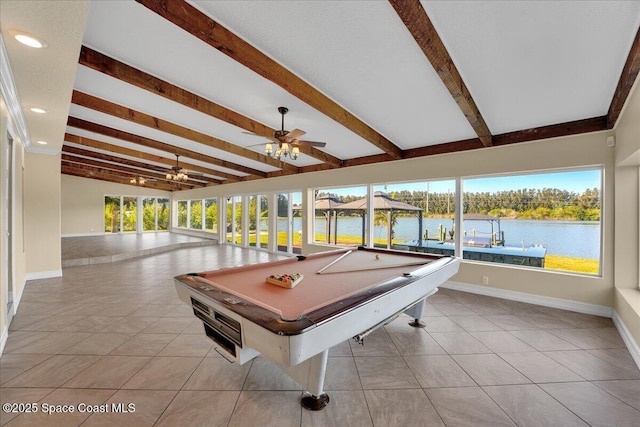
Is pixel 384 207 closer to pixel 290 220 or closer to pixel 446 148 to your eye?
pixel 446 148

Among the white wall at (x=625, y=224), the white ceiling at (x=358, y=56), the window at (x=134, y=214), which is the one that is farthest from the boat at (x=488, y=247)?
the window at (x=134, y=214)

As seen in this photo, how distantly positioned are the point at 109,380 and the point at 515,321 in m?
4.28

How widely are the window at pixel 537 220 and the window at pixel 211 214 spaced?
378 inches

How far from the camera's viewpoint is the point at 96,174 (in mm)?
10742

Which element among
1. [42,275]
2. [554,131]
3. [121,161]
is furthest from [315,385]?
[121,161]

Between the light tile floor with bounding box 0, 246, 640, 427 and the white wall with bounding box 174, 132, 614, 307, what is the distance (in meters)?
0.45

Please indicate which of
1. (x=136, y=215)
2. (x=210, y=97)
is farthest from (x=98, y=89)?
(x=136, y=215)

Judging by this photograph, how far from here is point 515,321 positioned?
3256 millimetres

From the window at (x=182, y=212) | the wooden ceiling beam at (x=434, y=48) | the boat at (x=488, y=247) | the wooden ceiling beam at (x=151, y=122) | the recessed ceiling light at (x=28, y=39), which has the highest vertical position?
the wooden ceiling beam at (x=151, y=122)

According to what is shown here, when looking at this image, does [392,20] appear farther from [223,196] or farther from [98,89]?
[223,196]

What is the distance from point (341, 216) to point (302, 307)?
5.31 meters

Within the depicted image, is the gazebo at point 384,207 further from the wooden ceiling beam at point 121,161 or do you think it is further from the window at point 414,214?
the wooden ceiling beam at point 121,161

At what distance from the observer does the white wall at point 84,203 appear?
10.6 m

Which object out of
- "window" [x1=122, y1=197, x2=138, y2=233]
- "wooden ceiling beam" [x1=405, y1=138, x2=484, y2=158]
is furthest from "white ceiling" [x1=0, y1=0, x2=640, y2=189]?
"window" [x1=122, y1=197, x2=138, y2=233]
